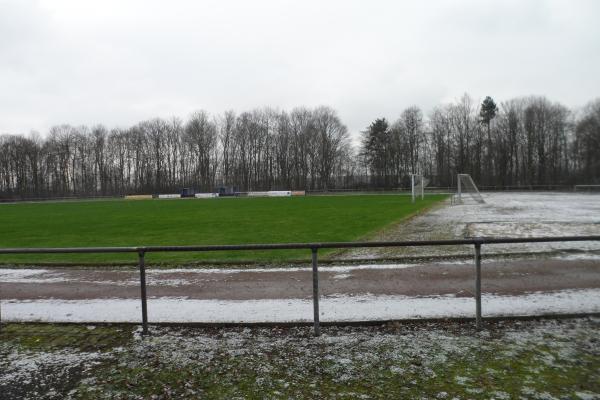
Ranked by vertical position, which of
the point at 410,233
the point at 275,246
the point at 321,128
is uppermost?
the point at 321,128

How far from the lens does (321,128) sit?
104375mm

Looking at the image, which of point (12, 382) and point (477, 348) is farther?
point (477, 348)

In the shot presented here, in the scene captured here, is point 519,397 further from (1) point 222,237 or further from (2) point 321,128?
(2) point 321,128

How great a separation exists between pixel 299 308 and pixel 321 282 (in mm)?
1780

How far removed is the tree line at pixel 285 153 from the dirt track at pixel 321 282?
84.4 m

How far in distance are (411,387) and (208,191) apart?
10391 cm

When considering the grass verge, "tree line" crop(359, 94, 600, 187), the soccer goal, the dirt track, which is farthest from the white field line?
"tree line" crop(359, 94, 600, 187)

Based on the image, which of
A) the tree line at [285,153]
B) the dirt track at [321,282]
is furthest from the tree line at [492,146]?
the dirt track at [321,282]

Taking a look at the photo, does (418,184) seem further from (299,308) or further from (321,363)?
(321,363)

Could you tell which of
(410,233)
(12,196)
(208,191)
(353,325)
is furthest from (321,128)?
(353,325)

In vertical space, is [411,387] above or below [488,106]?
below

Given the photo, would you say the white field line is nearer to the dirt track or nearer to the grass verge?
the dirt track

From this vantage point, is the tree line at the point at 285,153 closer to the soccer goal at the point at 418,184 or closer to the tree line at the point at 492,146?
→ the tree line at the point at 492,146

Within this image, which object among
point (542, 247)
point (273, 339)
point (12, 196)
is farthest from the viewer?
point (12, 196)
